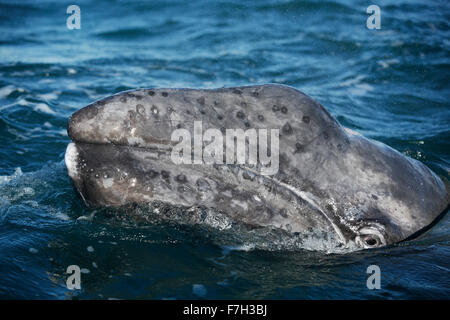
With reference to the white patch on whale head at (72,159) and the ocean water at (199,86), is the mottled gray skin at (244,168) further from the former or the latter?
the ocean water at (199,86)

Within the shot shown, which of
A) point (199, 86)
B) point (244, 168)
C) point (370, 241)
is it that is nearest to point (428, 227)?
point (370, 241)

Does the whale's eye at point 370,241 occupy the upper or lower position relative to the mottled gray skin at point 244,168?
lower

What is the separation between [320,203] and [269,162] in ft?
2.06

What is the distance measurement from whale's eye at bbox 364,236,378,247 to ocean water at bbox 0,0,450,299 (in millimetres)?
93

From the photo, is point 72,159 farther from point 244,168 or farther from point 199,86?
Answer: point 199,86

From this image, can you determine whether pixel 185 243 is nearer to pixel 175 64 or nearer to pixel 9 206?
pixel 9 206

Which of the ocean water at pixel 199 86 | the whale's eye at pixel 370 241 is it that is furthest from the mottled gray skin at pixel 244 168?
the ocean water at pixel 199 86

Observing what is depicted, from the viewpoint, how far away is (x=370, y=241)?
5062 millimetres

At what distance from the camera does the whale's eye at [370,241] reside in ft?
16.6

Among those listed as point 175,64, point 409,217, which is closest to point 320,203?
point 409,217

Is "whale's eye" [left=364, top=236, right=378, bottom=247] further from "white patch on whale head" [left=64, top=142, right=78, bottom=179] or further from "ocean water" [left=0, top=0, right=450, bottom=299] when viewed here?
"white patch on whale head" [left=64, top=142, right=78, bottom=179]

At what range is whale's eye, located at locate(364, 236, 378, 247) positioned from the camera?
5047 mm

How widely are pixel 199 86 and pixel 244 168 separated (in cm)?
783

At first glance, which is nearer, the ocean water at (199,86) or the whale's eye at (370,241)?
the ocean water at (199,86)
